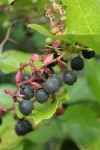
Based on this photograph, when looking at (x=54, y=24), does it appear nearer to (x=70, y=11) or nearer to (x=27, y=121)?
(x=70, y=11)

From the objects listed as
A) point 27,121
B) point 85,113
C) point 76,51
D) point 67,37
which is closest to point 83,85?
point 85,113

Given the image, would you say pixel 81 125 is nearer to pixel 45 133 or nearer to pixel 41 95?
pixel 45 133

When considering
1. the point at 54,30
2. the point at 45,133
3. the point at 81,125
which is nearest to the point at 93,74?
the point at 81,125

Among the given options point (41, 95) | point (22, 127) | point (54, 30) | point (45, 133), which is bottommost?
point (45, 133)

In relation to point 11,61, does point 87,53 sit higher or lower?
higher

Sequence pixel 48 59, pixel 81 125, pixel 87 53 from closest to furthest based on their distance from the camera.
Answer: pixel 48 59, pixel 87 53, pixel 81 125

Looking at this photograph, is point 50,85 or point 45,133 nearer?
point 50,85

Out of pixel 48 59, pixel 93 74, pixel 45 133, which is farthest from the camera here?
pixel 45 133
